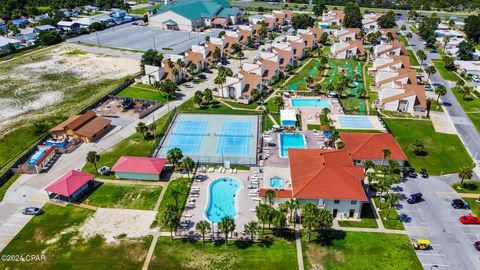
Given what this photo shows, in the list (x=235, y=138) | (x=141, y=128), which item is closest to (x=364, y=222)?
(x=235, y=138)

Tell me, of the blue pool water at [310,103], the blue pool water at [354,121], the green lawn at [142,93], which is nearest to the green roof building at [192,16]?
the green lawn at [142,93]

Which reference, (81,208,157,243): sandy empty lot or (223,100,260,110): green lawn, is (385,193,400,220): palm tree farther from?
(223,100,260,110): green lawn

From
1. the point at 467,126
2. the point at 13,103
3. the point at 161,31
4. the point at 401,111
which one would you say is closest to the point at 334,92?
the point at 401,111

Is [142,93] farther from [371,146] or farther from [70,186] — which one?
[371,146]

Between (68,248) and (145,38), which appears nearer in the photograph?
(68,248)

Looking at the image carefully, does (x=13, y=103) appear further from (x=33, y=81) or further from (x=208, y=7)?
(x=208, y=7)

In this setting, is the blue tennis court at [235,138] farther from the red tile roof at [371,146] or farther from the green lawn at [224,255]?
the green lawn at [224,255]
